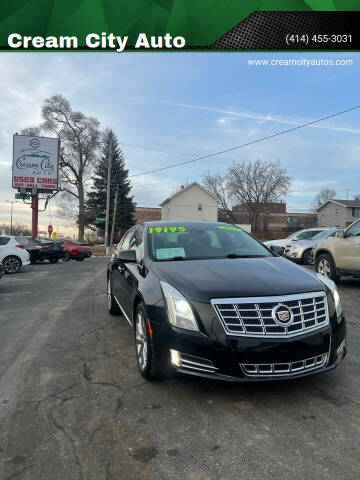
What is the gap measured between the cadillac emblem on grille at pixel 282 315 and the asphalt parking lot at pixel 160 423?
659 mm

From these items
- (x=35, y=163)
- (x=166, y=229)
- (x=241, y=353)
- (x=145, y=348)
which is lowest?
(x=145, y=348)

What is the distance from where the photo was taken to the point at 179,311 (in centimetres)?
282

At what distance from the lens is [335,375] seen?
3320 millimetres

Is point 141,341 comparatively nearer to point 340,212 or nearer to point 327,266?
point 327,266

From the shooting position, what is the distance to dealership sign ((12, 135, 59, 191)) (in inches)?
1215

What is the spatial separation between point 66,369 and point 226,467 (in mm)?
2108

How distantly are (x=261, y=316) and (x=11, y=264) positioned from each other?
1356cm

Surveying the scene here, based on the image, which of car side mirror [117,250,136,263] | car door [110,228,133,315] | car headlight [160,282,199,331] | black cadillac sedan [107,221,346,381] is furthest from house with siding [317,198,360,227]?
car headlight [160,282,199,331]

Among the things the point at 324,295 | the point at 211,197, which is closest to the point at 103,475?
the point at 324,295

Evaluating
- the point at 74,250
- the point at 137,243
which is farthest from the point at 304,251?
the point at 74,250

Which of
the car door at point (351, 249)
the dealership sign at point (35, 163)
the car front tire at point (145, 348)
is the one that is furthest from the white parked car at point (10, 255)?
the dealership sign at point (35, 163)

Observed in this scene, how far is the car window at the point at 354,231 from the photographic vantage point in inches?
312

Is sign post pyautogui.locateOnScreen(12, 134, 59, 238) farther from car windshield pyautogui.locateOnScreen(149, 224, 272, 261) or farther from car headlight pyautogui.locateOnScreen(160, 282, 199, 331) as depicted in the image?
car headlight pyautogui.locateOnScreen(160, 282, 199, 331)

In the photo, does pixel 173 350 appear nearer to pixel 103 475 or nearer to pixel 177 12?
pixel 103 475
